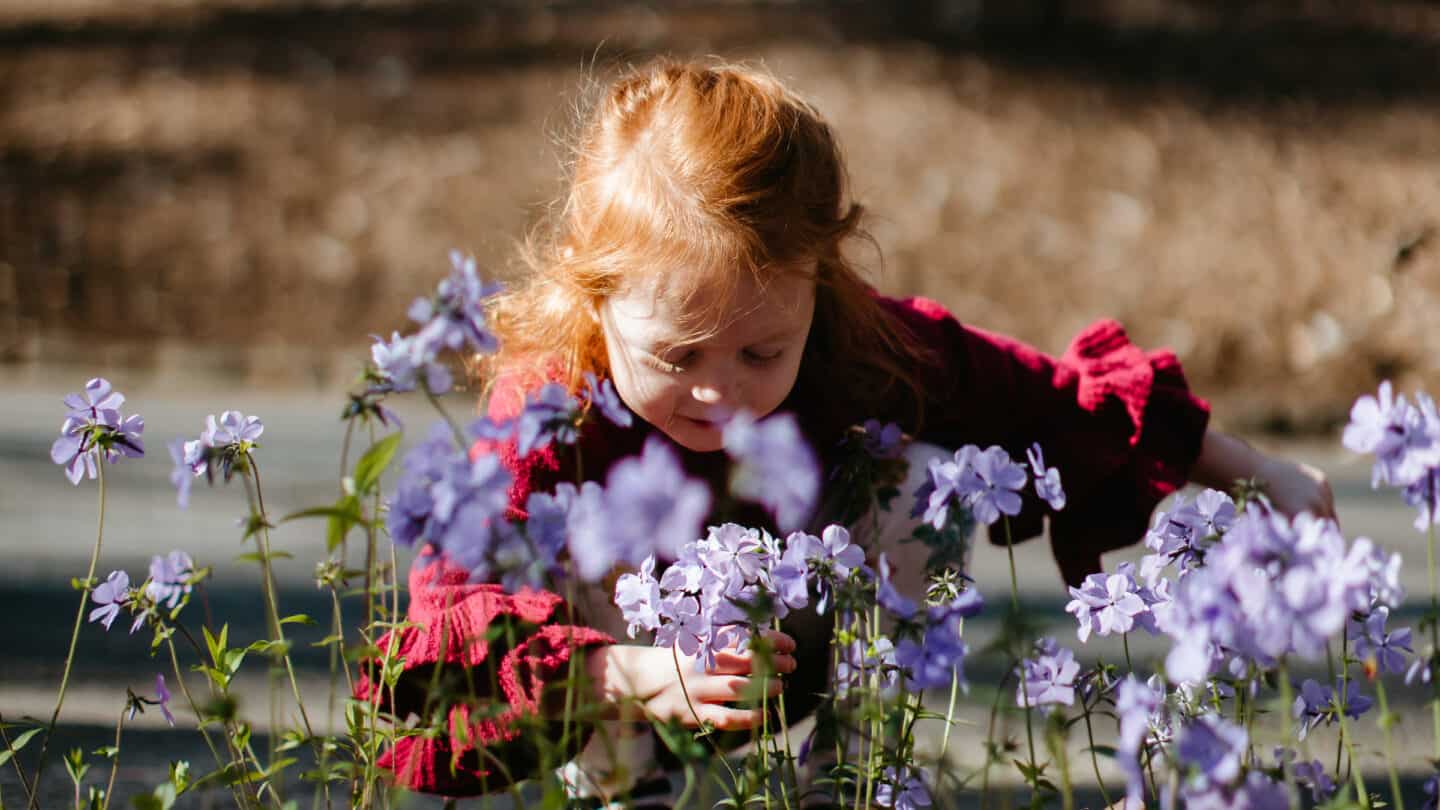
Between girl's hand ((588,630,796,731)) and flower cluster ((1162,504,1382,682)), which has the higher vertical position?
girl's hand ((588,630,796,731))

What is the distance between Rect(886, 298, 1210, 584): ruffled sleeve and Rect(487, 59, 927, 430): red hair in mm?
88

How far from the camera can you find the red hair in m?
2.12

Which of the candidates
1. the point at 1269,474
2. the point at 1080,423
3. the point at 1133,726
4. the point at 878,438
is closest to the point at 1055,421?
the point at 1080,423

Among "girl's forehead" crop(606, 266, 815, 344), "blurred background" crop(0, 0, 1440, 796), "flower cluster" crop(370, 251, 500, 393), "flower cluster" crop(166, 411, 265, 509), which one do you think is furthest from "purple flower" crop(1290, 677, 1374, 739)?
"blurred background" crop(0, 0, 1440, 796)

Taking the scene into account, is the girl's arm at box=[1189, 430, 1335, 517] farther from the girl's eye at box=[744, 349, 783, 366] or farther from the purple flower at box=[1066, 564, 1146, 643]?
the girl's eye at box=[744, 349, 783, 366]

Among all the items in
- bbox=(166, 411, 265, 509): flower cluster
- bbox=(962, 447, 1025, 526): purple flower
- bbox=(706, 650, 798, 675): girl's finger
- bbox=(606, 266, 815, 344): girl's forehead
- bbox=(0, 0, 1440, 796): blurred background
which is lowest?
bbox=(706, 650, 798, 675): girl's finger

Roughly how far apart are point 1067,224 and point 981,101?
128 centimetres

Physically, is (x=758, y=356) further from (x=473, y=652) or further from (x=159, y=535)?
(x=159, y=535)

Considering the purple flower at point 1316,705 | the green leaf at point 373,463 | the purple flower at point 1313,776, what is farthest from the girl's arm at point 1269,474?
the green leaf at point 373,463

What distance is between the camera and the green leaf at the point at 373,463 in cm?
127

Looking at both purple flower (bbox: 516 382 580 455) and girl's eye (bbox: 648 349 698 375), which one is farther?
girl's eye (bbox: 648 349 698 375)

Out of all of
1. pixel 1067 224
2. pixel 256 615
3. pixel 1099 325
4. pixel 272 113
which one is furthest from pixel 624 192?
pixel 272 113

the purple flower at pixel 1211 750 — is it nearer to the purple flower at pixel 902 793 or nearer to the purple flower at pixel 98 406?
the purple flower at pixel 902 793

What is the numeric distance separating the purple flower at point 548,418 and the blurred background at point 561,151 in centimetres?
307
